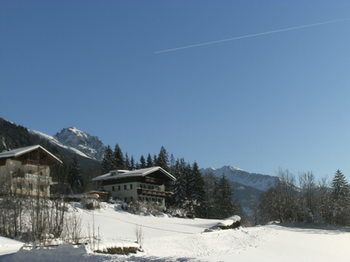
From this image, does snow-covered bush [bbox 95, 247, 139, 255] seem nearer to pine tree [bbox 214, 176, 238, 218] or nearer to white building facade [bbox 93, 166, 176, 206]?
white building facade [bbox 93, 166, 176, 206]

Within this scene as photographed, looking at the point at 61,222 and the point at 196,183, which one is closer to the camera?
the point at 61,222

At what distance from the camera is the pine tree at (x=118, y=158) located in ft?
386

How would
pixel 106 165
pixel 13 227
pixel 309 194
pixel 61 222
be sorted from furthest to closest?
pixel 106 165, pixel 309 194, pixel 13 227, pixel 61 222

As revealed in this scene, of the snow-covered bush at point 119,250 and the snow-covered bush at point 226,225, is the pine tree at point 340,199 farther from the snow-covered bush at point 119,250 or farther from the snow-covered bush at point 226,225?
the snow-covered bush at point 119,250

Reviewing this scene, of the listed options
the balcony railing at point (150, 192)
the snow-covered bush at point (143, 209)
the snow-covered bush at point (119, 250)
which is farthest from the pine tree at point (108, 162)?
the snow-covered bush at point (119, 250)

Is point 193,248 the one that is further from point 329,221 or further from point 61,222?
point 329,221

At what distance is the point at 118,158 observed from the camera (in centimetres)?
11969

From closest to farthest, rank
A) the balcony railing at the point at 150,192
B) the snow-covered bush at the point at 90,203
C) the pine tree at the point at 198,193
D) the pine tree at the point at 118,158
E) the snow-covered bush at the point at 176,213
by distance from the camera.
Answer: the snow-covered bush at the point at 90,203, the snow-covered bush at the point at 176,213, the balcony railing at the point at 150,192, the pine tree at the point at 198,193, the pine tree at the point at 118,158

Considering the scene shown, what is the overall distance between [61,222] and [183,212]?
48890mm

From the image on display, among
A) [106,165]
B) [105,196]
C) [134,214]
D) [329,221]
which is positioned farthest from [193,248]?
[106,165]

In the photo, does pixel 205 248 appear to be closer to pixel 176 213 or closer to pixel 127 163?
pixel 176 213

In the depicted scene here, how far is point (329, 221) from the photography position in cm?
6994

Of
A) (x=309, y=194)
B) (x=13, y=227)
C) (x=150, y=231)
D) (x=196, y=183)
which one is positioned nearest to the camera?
(x=13, y=227)

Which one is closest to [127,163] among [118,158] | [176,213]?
[118,158]
